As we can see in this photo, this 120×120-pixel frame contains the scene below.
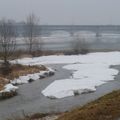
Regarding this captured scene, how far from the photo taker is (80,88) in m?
21.5

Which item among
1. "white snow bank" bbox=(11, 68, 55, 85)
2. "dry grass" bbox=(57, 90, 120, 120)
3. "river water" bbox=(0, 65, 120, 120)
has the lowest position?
"white snow bank" bbox=(11, 68, 55, 85)

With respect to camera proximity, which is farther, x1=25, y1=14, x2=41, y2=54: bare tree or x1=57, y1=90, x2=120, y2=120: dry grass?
x1=25, y1=14, x2=41, y2=54: bare tree

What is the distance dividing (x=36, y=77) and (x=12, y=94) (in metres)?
7.26

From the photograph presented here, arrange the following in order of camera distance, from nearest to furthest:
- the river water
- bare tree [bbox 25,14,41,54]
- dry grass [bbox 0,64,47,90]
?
the river water
dry grass [bbox 0,64,47,90]
bare tree [bbox 25,14,41,54]

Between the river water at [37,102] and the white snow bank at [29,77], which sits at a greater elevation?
the river water at [37,102]

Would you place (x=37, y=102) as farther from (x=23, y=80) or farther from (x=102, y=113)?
(x=102, y=113)

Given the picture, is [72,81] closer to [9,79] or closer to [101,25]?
[9,79]

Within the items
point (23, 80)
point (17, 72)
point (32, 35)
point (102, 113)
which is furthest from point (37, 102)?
point (32, 35)

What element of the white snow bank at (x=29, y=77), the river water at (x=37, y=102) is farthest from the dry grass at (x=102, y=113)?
the white snow bank at (x=29, y=77)

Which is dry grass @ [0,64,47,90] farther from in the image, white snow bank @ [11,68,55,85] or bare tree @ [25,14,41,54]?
bare tree @ [25,14,41,54]

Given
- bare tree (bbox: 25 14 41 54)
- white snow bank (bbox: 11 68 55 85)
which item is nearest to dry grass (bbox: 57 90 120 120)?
white snow bank (bbox: 11 68 55 85)

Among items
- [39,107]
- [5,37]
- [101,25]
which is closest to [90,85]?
[39,107]

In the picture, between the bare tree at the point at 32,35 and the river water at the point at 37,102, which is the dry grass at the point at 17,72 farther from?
the bare tree at the point at 32,35

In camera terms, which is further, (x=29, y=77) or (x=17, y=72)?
(x=17, y=72)
